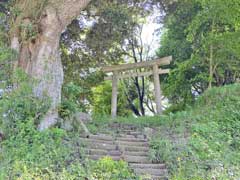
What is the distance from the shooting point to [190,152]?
6.38 meters

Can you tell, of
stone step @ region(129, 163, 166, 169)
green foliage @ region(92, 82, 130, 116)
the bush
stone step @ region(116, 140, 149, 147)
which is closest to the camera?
the bush

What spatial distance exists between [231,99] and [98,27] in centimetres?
433

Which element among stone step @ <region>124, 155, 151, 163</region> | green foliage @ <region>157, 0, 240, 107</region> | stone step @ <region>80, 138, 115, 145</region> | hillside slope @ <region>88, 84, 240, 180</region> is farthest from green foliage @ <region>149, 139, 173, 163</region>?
green foliage @ <region>157, 0, 240, 107</region>

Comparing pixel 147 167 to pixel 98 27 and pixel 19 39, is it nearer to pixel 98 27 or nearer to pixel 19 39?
pixel 19 39

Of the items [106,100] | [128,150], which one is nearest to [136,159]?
[128,150]

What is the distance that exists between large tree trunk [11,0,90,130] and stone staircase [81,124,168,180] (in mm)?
885

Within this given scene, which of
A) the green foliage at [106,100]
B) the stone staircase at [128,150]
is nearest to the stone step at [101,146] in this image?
the stone staircase at [128,150]

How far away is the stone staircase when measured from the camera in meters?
6.07

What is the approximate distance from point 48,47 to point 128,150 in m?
2.39

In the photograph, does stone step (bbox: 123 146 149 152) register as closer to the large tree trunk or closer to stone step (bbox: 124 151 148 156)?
stone step (bbox: 124 151 148 156)

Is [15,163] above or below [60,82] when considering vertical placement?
below

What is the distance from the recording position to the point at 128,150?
22.6ft

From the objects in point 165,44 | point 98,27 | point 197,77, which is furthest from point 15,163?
point 165,44

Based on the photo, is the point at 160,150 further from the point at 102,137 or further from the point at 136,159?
the point at 102,137
